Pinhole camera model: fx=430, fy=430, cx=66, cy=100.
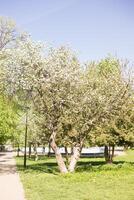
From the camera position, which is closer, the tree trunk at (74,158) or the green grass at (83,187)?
the green grass at (83,187)

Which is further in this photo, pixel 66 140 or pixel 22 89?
pixel 66 140

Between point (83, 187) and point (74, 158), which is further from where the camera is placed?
point (74, 158)

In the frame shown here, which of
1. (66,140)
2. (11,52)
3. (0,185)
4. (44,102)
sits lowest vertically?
(0,185)

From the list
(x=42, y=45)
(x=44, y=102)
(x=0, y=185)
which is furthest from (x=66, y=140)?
(x=0, y=185)

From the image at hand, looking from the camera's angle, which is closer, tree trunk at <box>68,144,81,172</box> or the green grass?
the green grass

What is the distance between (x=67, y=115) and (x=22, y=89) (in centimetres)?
388

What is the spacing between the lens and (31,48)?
29.9m

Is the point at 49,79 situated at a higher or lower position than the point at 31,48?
lower

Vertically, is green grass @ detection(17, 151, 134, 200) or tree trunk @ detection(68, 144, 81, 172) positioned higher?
tree trunk @ detection(68, 144, 81, 172)

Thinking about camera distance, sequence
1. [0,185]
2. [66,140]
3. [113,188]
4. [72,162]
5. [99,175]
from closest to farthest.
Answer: [113,188] < [0,185] < [99,175] < [72,162] < [66,140]

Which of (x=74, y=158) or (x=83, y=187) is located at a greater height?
(x=74, y=158)

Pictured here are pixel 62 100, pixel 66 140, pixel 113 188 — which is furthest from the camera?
pixel 66 140

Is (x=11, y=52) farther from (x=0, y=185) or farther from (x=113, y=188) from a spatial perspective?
(x=113, y=188)

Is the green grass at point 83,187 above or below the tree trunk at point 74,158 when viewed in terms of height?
below
